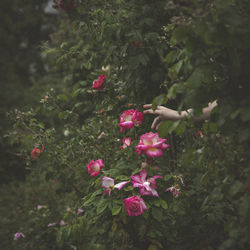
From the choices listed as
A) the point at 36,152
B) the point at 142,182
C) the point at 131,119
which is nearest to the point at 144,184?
the point at 142,182

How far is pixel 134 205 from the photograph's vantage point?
120cm

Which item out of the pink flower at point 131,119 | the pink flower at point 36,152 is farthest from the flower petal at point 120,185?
the pink flower at point 36,152

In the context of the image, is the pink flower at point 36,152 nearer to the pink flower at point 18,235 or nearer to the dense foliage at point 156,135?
the dense foliage at point 156,135

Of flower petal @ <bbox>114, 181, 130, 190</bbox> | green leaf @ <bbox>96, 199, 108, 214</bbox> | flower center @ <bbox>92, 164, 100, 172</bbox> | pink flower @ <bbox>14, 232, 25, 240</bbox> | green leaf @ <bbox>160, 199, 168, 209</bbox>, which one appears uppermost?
flower petal @ <bbox>114, 181, 130, 190</bbox>

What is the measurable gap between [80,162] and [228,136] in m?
1.26

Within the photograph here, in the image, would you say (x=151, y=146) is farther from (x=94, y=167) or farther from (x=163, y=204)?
(x=94, y=167)

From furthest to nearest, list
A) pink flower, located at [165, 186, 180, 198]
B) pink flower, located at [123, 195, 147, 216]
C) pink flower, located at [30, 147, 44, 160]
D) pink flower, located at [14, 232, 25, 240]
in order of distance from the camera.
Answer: pink flower, located at [14, 232, 25, 240]
pink flower, located at [30, 147, 44, 160]
pink flower, located at [165, 186, 180, 198]
pink flower, located at [123, 195, 147, 216]

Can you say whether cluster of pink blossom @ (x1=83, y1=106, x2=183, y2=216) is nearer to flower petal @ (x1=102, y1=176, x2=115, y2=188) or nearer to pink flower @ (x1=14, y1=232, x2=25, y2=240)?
flower petal @ (x1=102, y1=176, x2=115, y2=188)

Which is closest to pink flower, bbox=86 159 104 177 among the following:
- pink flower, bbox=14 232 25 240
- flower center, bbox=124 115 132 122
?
flower center, bbox=124 115 132 122

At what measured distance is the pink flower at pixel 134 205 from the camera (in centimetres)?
120

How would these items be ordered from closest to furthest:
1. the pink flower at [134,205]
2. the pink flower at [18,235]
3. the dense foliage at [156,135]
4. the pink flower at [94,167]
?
the dense foliage at [156,135] < the pink flower at [134,205] < the pink flower at [94,167] < the pink flower at [18,235]

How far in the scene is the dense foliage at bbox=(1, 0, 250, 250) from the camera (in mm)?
806

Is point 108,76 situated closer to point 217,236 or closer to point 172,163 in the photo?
point 172,163

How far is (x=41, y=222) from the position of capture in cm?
251
